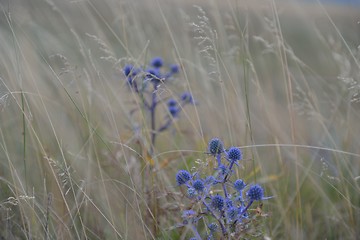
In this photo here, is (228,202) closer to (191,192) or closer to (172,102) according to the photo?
(191,192)

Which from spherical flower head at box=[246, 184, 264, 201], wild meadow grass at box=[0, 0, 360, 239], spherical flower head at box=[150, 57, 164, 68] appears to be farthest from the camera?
spherical flower head at box=[150, 57, 164, 68]

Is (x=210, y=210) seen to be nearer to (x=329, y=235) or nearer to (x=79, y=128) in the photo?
(x=329, y=235)

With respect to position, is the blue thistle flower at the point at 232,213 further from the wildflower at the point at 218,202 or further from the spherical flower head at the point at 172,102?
the spherical flower head at the point at 172,102

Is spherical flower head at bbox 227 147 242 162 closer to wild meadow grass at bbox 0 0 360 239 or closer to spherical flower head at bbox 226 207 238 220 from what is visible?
wild meadow grass at bbox 0 0 360 239

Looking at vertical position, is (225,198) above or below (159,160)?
above

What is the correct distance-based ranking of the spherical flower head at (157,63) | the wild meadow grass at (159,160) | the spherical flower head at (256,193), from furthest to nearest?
the spherical flower head at (157,63) → the wild meadow grass at (159,160) → the spherical flower head at (256,193)

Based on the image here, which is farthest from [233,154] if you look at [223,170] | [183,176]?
[183,176]

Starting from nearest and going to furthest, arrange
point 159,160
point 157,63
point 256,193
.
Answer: point 256,193 < point 157,63 < point 159,160

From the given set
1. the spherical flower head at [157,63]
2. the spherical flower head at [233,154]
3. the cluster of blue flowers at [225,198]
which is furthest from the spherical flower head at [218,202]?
the spherical flower head at [157,63]

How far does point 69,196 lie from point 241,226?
39.7 inches

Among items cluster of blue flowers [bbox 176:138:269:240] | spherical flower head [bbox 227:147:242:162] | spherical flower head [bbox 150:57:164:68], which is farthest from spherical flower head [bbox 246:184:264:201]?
spherical flower head [bbox 150:57:164:68]

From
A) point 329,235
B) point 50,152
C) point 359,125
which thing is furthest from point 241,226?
point 359,125

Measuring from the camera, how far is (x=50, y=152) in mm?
2463

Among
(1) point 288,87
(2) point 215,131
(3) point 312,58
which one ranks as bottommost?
(3) point 312,58
